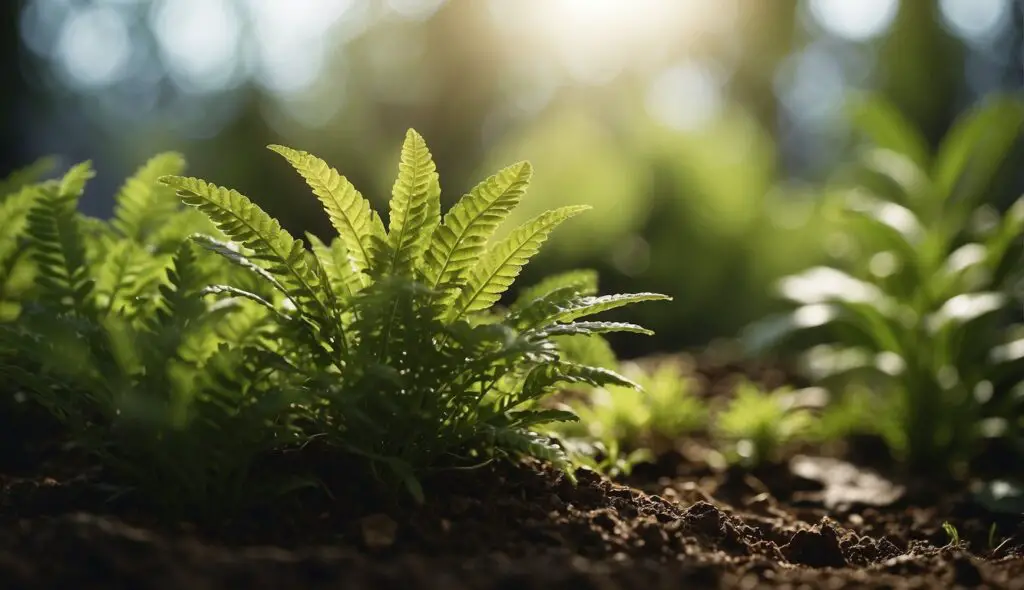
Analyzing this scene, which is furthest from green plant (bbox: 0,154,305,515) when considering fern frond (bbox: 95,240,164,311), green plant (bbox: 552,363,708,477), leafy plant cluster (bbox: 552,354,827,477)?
leafy plant cluster (bbox: 552,354,827,477)

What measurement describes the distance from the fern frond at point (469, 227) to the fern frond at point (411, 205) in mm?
45

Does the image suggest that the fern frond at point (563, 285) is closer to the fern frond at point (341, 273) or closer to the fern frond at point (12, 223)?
the fern frond at point (341, 273)

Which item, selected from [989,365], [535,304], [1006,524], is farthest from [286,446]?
[989,365]

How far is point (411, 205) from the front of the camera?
211 cm

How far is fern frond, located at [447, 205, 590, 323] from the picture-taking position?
6.91 feet

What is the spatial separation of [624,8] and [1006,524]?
826cm

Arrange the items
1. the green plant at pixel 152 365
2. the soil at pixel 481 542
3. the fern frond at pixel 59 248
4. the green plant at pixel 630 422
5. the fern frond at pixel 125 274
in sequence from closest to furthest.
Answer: the soil at pixel 481 542 → the green plant at pixel 152 365 → the fern frond at pixel 59 248 → the fern frond at pixel 125 274 → the green plant at pixel 630 422

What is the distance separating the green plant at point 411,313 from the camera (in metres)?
1.99

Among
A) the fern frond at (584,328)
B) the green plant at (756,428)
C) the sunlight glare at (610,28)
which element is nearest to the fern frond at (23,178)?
the fern frond at (584,328)

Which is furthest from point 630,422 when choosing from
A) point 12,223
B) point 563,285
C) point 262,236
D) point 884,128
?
point 12,223

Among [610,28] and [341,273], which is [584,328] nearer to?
[341,273]

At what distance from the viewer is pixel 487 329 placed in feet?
6.32

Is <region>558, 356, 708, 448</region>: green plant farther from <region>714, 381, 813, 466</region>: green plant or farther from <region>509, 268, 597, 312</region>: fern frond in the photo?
<region>509, 268, 597, 312</region>: fern frond

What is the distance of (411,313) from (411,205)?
0.28 metres
